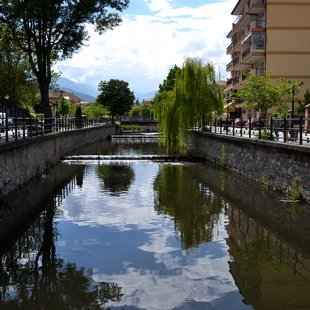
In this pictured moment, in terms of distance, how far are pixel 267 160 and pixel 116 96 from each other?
86.2 meters

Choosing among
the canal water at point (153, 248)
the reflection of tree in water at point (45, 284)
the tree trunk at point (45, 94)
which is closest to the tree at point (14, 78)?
the tree trunk at point (45, 94)

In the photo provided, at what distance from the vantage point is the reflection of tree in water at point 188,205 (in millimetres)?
13480

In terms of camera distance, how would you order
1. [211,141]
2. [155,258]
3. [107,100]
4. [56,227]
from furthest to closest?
[107,100]
[211,141]
[56,227]
[155,258]

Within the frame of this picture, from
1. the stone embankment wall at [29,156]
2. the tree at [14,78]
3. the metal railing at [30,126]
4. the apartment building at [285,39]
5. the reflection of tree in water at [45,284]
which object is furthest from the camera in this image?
the tree at [14,78]

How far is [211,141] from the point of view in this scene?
107 ft

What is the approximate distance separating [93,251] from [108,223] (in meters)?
2.93

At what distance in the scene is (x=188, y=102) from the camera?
3459 centimetres

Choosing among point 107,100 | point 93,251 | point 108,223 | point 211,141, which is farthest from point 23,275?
point 107,100

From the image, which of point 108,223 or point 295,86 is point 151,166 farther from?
point 108,223

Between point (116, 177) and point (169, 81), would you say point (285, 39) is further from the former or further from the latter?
point (169, 81)

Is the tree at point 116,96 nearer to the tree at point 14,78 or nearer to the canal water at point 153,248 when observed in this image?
the tree at point 14,78

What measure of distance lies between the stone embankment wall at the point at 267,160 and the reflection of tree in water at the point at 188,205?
92.5 inches

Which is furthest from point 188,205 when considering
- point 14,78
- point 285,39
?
point 14,78

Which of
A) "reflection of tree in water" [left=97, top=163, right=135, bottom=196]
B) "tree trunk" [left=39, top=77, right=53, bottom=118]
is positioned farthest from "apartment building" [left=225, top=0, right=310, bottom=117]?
"reflection of tree in water" [left=97, top=163, right=135, bottom=196]
